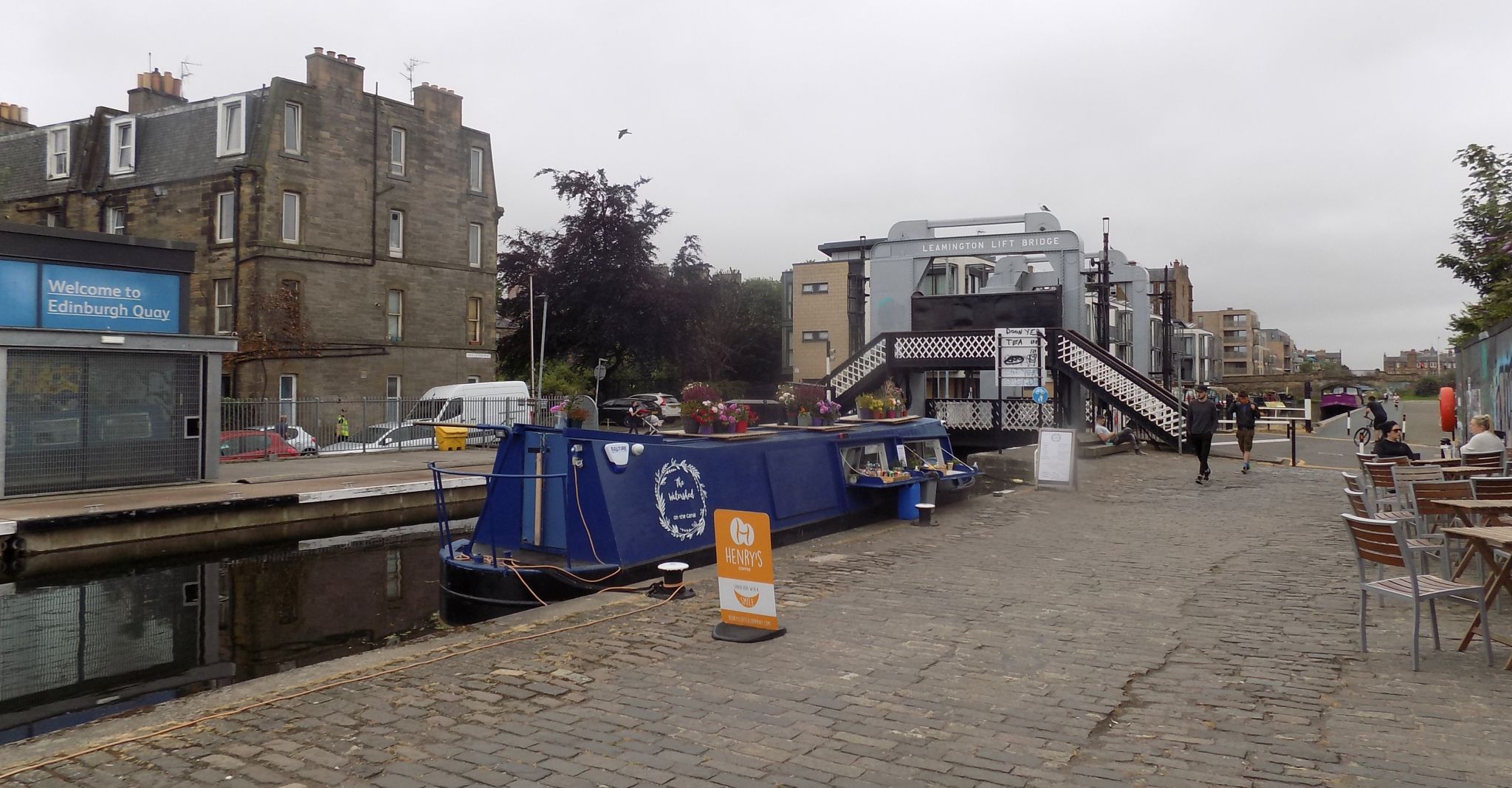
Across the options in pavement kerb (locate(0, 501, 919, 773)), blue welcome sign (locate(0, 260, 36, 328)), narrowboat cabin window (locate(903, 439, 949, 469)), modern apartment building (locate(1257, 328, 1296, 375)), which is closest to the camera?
pavement kerb (locate(0, 501, 919, 773))

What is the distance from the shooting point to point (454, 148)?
1465 inches

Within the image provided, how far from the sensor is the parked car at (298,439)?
82.0ft

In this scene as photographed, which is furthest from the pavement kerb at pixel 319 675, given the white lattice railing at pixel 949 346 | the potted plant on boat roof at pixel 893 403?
the white lattice railing at pixel 949 346

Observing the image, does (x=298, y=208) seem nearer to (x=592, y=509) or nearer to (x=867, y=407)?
(x=867, y=407)

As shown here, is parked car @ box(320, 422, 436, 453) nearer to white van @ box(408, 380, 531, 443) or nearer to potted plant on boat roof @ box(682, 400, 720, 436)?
white van @ box(408, 380, 531, 443)

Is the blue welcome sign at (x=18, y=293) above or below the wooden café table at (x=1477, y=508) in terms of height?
above

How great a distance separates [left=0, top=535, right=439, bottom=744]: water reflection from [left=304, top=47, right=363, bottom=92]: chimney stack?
23.1m

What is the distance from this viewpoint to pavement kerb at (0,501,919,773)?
16.7 feet

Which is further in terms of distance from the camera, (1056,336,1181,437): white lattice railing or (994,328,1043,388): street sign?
(1056,336,1181,437): white lattice railing

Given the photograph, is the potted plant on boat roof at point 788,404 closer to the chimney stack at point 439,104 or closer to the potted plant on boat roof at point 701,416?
the potted plant on boat roof at point 701,416

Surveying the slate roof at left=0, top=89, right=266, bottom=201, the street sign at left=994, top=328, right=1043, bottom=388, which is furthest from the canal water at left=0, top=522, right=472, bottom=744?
the slate roof at left=0, top=89, right=266, bottom=201

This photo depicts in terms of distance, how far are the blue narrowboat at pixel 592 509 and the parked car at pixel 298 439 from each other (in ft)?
53.2

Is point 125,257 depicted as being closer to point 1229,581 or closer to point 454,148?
point 1229,581

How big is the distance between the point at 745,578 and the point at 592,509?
10.1 feet
